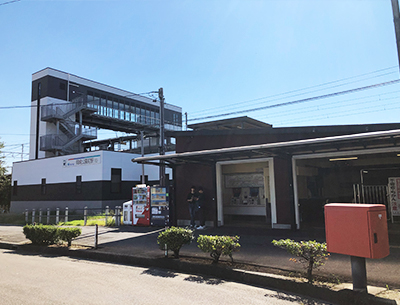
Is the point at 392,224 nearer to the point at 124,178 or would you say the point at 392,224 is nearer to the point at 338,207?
the point at 338,207

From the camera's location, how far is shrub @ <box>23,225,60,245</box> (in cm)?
1102

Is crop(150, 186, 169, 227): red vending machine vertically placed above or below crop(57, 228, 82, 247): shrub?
above

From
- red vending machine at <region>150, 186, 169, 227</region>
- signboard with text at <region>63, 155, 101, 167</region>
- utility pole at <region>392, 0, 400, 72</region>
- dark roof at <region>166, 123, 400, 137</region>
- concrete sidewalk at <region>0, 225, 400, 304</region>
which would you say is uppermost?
utility pole at <region>392, 0, 400, 72</region>

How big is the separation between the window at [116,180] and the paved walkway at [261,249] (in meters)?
13.2

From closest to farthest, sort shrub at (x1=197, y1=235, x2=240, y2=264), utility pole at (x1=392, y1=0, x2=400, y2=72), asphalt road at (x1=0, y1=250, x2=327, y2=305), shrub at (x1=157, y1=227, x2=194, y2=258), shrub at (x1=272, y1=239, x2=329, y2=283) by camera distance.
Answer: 1. asphalt road at (x1=0, y1=250, x2=327, y2=305)
2. shrub at (x1=272, y1=239, x2=329, y2=283)
3. utility pole at (x1=392, y1=0, x2=400, y2=72)
4. shrub at (x1=197, y1=235, x2=240, y2=264)
5. shrub at (x1=157, y1=227, x2=194, y2=258)

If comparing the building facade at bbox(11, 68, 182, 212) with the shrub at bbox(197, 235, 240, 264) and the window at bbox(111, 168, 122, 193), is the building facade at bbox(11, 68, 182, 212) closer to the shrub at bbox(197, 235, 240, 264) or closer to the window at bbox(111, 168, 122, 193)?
the window at bbox(111, 168, 122, 193)

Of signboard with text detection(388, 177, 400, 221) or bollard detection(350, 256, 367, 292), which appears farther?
signboard with text detection(388, 177, 400, 221)

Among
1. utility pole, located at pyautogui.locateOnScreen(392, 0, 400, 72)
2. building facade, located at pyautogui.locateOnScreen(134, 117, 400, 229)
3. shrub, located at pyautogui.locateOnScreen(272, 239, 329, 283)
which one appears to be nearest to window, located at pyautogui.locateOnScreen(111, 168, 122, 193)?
building facade, located at pyautogui.locateOnScreen(134, 117, 400, 229)

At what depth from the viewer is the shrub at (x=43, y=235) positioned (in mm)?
11023

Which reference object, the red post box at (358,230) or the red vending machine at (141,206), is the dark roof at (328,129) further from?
A: the red post box at (358,230)

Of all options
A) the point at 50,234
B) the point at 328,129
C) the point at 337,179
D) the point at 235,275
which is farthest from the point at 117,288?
the point at 337,179

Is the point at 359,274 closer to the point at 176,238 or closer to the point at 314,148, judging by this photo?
the point at 176,238

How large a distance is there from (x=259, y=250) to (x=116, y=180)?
69.0 ft

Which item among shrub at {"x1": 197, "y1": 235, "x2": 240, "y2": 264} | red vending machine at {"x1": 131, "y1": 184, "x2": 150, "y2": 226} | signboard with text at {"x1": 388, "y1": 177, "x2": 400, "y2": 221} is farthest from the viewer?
red vending machine at {"x1": 131, "y1": 184, "x2": 150, "y2": 226}
